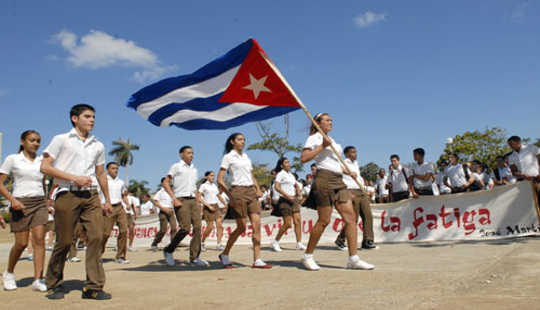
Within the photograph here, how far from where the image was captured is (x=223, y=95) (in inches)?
253

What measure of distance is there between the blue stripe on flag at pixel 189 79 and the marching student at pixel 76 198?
226cm

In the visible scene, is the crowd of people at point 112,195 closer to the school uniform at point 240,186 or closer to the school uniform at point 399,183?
the school uniform at point 240,186

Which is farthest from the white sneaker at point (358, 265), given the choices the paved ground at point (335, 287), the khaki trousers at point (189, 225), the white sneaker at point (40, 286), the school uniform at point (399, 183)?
the school uniform at point (399, 183)

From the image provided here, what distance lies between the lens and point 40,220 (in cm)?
498

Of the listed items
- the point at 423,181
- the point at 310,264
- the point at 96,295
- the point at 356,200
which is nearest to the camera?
the point at 96,295

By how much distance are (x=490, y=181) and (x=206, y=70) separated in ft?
34.2

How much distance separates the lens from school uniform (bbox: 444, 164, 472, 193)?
10859mm

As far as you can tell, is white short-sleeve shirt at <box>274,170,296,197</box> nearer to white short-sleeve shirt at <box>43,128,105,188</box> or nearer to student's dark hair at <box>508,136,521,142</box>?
student's dark hair at <box>508,136,521,142</box>

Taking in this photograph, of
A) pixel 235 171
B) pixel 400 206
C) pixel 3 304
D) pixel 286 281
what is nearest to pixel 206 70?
pixel 235 171

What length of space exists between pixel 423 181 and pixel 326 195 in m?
5.73

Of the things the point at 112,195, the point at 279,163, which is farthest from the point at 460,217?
the point at 112,195

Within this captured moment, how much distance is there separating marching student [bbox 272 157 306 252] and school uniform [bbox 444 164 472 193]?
15.5ft

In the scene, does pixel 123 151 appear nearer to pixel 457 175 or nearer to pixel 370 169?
pixel 370 169

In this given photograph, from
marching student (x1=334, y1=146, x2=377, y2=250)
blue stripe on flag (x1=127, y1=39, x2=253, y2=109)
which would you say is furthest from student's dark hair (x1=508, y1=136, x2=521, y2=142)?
blue stripe on flag (x1=127, y1=39, x2=253, y2=109)
